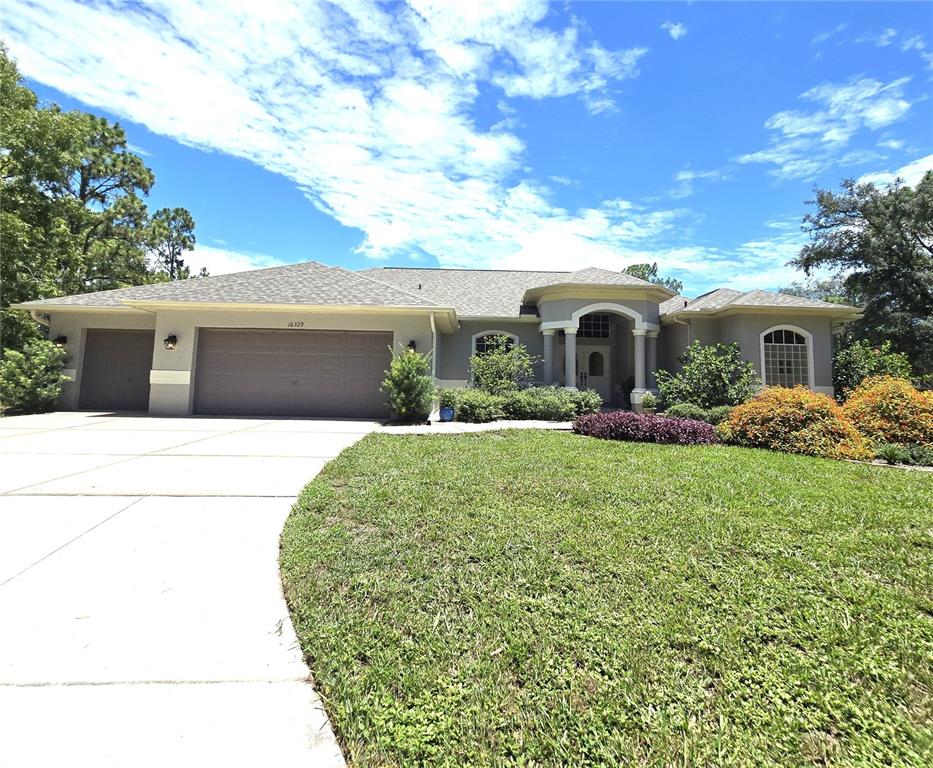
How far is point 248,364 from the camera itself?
12352mm

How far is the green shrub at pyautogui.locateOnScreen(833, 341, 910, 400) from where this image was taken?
42.8 feet

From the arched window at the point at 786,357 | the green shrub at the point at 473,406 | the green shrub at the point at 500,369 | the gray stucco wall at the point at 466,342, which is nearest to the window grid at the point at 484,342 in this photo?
the gray stucco wall at the point at 466,342

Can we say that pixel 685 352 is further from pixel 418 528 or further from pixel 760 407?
pixel 418 528

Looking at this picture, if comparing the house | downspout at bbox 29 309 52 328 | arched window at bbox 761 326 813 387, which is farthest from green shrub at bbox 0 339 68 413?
arched window at bbox 761 326 813 387

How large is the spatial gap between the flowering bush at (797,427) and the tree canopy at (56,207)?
2189 centimetres

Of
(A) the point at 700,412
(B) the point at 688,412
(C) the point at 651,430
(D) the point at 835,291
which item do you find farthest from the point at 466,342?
(D) the point at 835,291

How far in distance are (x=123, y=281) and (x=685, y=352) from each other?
28.7 meters

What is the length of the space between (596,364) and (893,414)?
9.49 metres

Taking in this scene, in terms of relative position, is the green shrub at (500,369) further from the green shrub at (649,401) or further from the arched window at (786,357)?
the arched window at (786,357)

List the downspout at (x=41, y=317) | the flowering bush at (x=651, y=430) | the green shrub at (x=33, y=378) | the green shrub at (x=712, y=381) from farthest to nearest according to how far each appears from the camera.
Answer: the downspout at (x=41, y=317) → the green shrub at (x=712, y=381) → the green shrub at (x=33, y=378) → the flowering bush at (x=651, y=430)

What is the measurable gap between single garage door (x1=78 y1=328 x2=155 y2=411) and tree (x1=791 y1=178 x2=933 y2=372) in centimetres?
2613

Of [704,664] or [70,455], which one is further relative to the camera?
[70,455]

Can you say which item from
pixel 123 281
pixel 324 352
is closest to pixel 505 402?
pixel 324 352

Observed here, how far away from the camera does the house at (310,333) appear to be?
1191cm
